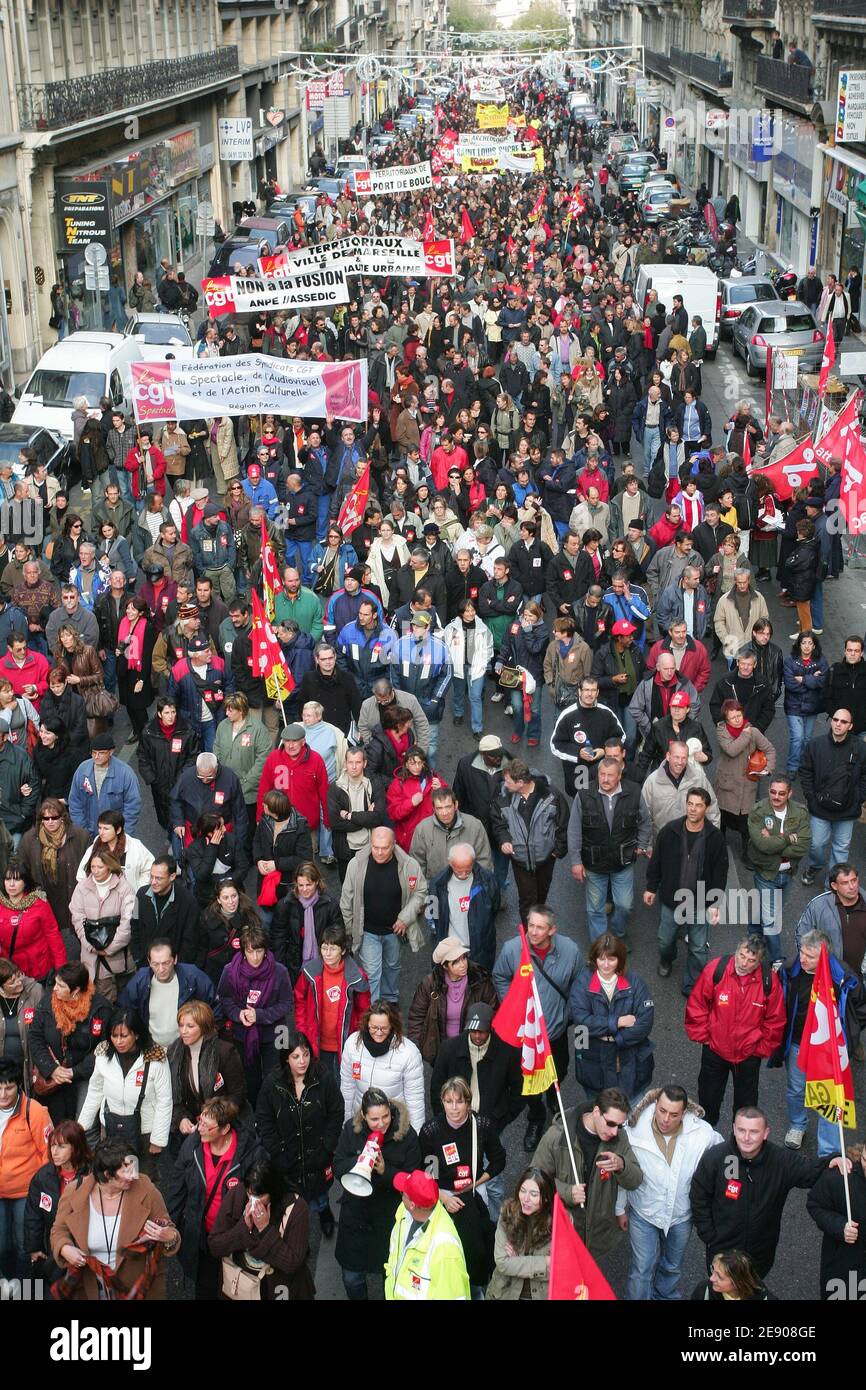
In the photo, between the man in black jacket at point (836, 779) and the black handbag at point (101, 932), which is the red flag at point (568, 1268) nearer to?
the black handbag at point (101, 932)

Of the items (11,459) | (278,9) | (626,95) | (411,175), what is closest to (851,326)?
(411,175)

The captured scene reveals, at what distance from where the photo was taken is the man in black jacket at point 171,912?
917 centimetres

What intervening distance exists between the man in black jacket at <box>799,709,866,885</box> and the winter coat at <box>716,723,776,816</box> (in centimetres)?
30

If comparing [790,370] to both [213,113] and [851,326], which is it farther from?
[213,113]

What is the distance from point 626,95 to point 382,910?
94.9 metres

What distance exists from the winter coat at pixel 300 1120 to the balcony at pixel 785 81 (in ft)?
136

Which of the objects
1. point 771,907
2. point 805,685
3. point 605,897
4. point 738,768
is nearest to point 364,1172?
point 605,897

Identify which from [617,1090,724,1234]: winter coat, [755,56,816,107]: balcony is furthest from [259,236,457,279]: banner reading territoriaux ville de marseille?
[755,56,816,107]: balcony

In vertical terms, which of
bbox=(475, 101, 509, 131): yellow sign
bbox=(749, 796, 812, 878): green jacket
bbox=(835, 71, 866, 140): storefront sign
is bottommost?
bbox=(749, 796, 812, 878): green jacket

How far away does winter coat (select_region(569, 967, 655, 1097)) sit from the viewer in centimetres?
833

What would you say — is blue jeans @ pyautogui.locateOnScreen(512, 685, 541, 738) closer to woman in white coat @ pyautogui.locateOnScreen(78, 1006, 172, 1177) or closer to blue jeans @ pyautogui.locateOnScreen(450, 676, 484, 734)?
blue jeans @ pyautogui.locateOnScreen(450, 676, 484, 734)

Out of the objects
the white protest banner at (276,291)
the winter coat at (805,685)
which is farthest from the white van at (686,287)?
the winter coat at (805,685)

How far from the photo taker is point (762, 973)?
8.43m

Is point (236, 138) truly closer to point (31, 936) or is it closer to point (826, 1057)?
point (31, 936)
